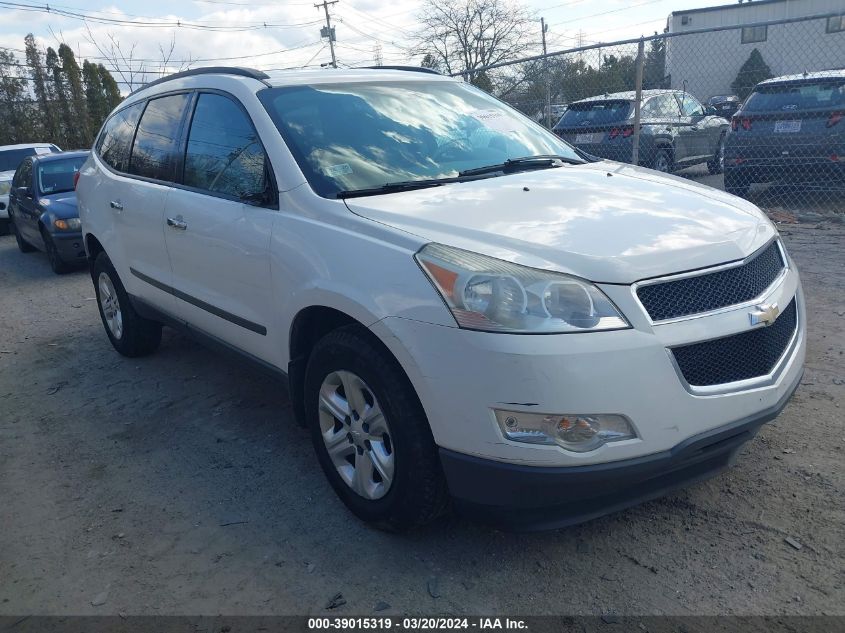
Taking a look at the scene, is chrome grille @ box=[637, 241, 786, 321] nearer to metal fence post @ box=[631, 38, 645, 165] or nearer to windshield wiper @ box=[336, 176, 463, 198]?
windshield wiper @ box=[336, 176, 463, 198]

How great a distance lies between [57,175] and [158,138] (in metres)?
6.98

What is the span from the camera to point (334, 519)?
10.8 ft

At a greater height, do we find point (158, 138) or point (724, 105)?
point (158, 138)

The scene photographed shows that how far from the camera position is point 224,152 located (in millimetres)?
3902

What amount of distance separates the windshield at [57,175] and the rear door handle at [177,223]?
23.3 ft

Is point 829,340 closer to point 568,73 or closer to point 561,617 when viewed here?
point 561,617

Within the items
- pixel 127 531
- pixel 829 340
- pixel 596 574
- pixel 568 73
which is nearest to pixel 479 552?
pixel 596 574

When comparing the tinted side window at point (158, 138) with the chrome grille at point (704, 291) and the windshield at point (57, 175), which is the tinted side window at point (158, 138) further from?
the windshield at point (57, 175)

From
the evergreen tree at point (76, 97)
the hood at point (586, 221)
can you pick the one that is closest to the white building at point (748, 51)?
the hood at point (586, 221)

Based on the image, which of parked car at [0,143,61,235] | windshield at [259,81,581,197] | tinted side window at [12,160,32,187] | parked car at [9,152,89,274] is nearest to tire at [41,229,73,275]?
parked car at [9,152,89,274]

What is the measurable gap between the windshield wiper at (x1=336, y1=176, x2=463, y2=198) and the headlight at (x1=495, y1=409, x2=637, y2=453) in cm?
129

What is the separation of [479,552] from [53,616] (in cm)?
166

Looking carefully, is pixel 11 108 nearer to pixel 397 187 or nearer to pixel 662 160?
pixel 662 160

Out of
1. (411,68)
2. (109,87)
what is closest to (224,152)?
(411,68)
